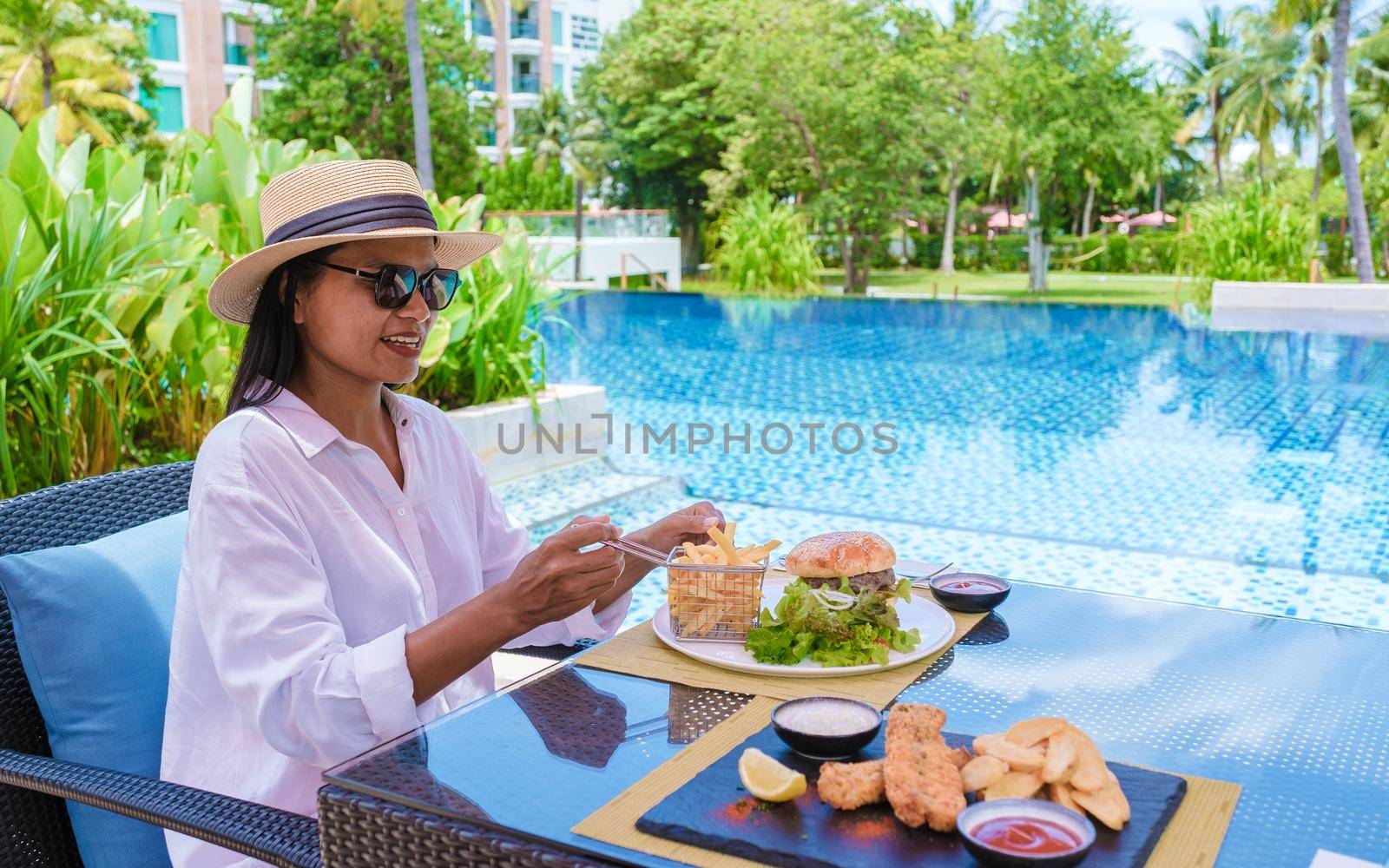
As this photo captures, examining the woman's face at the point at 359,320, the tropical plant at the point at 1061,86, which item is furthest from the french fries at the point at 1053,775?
the tropical plant at the point at 1061,86

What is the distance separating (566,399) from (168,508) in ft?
15.0

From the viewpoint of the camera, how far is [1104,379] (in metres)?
→ 10.5

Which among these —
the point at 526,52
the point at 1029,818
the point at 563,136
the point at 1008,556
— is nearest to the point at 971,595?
the point at 1029,818

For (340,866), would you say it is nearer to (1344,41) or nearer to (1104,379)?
(1104,379)

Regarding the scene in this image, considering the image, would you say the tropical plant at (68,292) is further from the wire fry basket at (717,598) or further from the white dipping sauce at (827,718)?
the white dipping sauce at (827,718)

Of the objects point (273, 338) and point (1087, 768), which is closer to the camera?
point (1087, 768)

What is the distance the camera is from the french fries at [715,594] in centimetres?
157

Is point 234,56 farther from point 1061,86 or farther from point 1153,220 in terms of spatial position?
point 1153,220

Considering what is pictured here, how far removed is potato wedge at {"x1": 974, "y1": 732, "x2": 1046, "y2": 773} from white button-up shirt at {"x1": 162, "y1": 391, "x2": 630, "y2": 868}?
63 cm

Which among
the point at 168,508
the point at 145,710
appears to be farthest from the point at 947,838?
the point at 168,508

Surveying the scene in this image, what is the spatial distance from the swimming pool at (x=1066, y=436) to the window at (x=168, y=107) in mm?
21748

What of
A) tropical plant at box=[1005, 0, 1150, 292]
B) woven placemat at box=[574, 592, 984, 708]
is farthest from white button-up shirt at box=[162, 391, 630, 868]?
tropical plant at box=[1005, 0, 1150, 292]

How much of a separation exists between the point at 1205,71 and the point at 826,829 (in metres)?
42.7

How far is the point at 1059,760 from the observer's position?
3.62 feet
